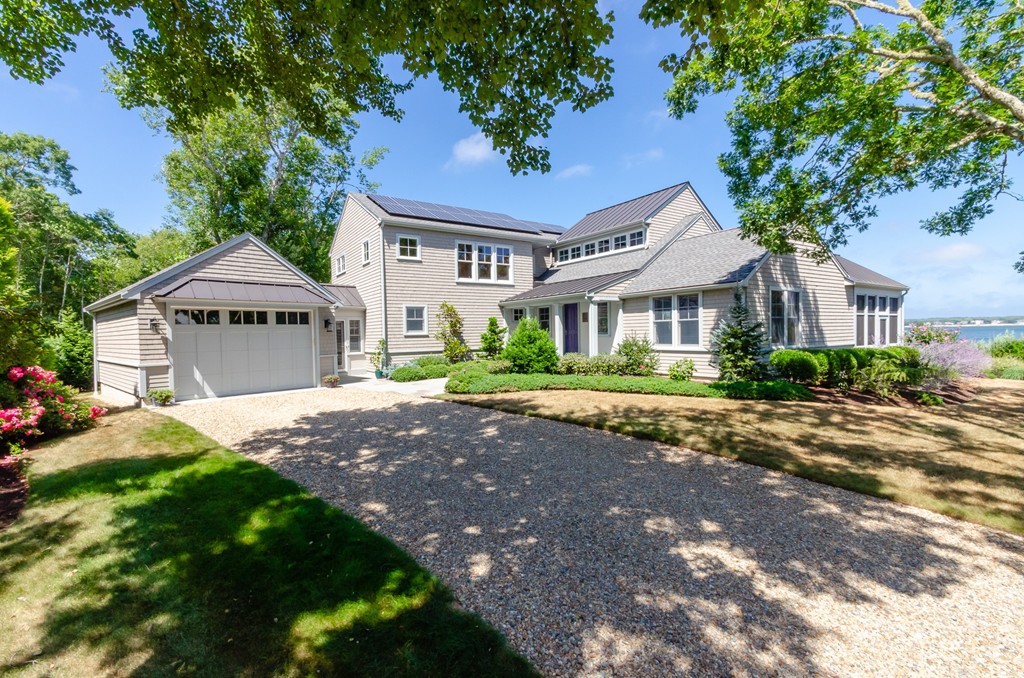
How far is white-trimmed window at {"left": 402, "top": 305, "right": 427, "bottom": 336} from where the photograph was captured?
59.1 feet

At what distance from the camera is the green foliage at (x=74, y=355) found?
15.1m

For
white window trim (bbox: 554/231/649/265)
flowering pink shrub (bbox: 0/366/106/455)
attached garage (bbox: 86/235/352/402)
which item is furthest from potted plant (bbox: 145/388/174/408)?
white window trim (bbox: 554/231/649/265)

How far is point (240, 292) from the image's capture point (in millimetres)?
12461

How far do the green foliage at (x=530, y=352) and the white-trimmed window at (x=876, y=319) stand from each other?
1333 centimetres

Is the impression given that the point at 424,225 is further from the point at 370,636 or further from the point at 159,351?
the point at 370,636

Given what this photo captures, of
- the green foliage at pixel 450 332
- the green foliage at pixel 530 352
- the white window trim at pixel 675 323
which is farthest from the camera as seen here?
the green foliage at pixel 450 332

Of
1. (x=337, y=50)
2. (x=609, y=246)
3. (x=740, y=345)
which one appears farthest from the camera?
(x=609, y=246)

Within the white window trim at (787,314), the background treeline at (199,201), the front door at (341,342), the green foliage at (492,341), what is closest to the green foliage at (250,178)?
the background treeline at (199,201)

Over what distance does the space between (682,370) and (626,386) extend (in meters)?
2.81

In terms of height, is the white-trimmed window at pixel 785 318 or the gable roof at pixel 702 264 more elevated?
the gable roof at pixel 702 264

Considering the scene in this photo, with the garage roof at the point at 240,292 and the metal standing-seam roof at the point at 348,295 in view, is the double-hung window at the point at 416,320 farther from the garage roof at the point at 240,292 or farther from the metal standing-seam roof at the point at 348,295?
the garage roof at the point at 240,292

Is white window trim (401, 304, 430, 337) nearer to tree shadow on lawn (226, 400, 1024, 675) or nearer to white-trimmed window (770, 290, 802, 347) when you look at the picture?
tree shadow on lawn (226, 400, 1024, 675)

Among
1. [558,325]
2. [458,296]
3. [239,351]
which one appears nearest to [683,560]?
[239,351]

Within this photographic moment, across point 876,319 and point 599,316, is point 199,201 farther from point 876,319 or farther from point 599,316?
point 876,319
